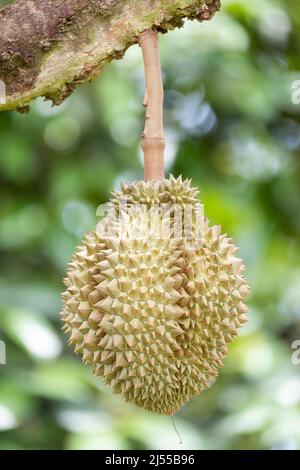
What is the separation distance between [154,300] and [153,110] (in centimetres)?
25

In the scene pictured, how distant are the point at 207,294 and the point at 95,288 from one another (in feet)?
0.49

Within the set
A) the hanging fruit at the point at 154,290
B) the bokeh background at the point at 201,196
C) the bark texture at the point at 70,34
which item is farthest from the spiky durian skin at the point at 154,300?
the bokeh background at the point at 201,196

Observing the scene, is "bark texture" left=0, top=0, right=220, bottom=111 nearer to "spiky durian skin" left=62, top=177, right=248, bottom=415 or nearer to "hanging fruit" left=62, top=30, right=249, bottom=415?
"hanging fruit" left=62, top=30, right=249, bottom=415

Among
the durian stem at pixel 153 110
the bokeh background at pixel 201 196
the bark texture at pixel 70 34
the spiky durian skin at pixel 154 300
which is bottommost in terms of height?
the spiky durian skin at pixel 154 300

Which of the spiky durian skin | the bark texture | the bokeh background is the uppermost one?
the bokeh background

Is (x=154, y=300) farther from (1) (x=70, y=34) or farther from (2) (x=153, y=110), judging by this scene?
(1) (x=70, y=34)

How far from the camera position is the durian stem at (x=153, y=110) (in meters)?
1.22

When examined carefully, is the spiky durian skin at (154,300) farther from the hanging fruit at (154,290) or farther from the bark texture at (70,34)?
the bark texture at (70,34)

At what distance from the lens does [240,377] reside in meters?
2.87

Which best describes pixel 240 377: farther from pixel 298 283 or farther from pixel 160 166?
pixel 160 166

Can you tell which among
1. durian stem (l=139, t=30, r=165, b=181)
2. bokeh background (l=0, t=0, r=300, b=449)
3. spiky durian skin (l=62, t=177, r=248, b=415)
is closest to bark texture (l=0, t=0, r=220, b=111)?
durian stem (l=139, t=30, r=165, b=181)

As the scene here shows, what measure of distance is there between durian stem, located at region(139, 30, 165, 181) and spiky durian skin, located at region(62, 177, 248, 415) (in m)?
0.03

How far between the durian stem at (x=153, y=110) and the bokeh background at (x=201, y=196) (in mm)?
1261

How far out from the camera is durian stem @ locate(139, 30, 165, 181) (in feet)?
4.02
